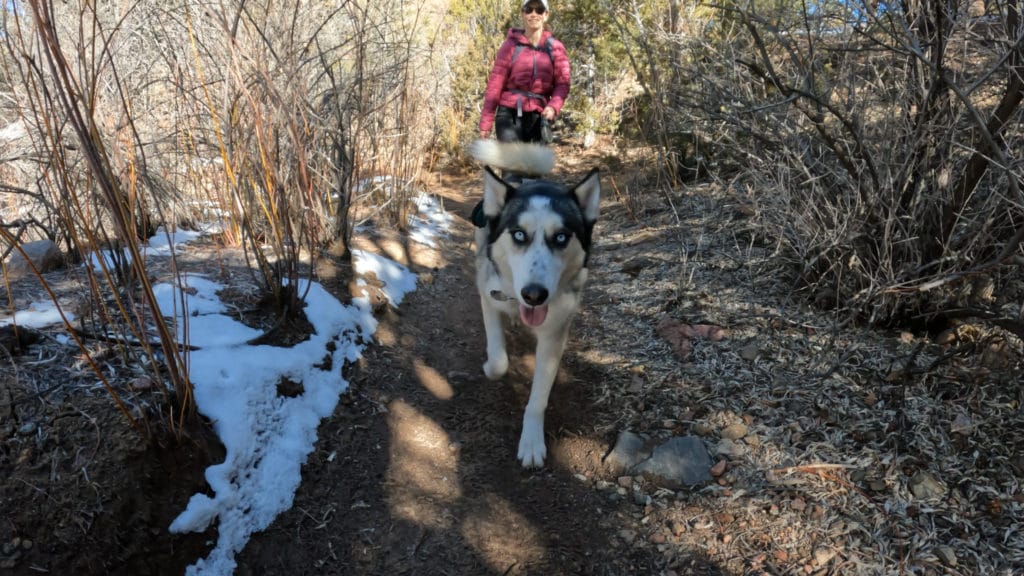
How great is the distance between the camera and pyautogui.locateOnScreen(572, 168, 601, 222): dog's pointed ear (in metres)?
3.26

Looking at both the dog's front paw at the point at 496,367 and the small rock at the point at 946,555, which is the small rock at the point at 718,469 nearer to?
the small rock at the point at 946,555

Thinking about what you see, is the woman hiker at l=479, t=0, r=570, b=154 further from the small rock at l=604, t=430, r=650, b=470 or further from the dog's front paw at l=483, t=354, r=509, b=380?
the small rock at l=604, t=430, r=650, b=470

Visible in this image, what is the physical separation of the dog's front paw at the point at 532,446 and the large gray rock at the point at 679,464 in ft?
1.66

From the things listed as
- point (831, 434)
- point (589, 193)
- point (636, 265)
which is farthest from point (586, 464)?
point (636, 265)

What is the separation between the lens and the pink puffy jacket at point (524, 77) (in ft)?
18.2

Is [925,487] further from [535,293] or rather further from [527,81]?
[527,81]

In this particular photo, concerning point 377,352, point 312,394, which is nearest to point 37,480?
point 312,394

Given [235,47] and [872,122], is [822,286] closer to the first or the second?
[872,122]

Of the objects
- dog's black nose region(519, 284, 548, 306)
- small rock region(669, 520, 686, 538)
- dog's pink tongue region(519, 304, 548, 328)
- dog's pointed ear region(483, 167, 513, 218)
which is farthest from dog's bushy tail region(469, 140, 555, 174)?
small rock region(669, 520, 686, 538)

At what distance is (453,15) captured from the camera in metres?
12.1

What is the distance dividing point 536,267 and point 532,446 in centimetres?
99

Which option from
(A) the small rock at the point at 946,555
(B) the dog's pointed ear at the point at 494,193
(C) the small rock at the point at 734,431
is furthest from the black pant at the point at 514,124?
(A) the small rock at the point at 946,555

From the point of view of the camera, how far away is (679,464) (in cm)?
273

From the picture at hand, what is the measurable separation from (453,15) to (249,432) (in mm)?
11779
